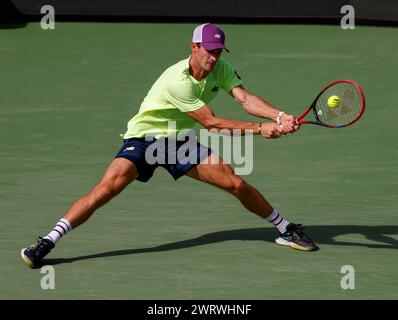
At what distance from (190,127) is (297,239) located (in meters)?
1.36

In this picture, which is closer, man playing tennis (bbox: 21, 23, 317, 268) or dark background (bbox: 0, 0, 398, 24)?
man playing tennis (bbox: 21, 23, 317, 268)

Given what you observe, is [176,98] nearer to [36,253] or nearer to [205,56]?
[205,56]

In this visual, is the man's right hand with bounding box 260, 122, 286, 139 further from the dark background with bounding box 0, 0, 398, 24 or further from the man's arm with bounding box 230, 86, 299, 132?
the dark background with bounding box 0, 0, 398, 24

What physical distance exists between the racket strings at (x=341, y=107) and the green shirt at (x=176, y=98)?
2.61 ft

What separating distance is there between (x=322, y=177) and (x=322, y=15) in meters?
7.64

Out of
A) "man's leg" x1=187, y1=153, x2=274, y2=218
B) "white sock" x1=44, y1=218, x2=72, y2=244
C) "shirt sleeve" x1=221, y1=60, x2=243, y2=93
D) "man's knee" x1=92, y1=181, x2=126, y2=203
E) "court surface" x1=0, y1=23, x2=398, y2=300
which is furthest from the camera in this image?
"shirt sleeve" x1=221, y1=60, x2=243, y2=93

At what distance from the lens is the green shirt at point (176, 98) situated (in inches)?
434

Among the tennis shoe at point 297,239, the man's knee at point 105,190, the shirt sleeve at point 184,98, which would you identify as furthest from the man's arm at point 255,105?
the man's knee at point 105,190

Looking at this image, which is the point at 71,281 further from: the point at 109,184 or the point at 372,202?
the point at 372,202

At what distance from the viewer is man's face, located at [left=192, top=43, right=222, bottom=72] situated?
35.9 feet

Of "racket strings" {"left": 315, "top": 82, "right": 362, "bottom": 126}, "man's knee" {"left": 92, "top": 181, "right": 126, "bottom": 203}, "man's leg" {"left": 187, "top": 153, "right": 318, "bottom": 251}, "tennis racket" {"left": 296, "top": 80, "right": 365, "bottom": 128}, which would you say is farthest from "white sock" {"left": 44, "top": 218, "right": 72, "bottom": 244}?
"racket strings" {"left": 315, "top": 82, "right": 362, "bottom": 126}

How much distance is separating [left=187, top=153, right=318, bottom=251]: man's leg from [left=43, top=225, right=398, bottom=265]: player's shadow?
247mm

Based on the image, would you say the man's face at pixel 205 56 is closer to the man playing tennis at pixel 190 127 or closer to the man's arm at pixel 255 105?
the man playing tennis at pixel 190 127

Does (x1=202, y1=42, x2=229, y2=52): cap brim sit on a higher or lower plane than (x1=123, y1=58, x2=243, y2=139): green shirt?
higher
